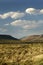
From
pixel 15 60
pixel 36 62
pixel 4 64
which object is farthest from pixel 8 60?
pixel 36 62

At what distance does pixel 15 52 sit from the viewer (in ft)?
280

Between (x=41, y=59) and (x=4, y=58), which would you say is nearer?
(x=41, y=59)

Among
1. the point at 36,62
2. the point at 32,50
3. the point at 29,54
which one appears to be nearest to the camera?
the point at 36,62

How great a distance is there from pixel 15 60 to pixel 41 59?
1205 centimetres

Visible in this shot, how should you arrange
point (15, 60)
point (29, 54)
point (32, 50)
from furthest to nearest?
point (32, 50) < point (29, 54) < point (15, 60)

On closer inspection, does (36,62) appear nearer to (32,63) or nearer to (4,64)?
(32,63)

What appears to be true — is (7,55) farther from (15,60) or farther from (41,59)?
(41,59)

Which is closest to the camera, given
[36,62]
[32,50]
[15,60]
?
[36,62]

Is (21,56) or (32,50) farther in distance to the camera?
(32,50)

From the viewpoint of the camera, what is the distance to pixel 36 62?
6525 centimetres

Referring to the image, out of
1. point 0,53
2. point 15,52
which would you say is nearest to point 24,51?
Result: point 15,52

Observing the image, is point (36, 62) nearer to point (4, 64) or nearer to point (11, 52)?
point (4, 64)

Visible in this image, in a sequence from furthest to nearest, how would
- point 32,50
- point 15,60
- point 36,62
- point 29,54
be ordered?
point 32,50 < point 29,54 < point 15,60 < point 36,62

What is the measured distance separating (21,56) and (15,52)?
5887mm
